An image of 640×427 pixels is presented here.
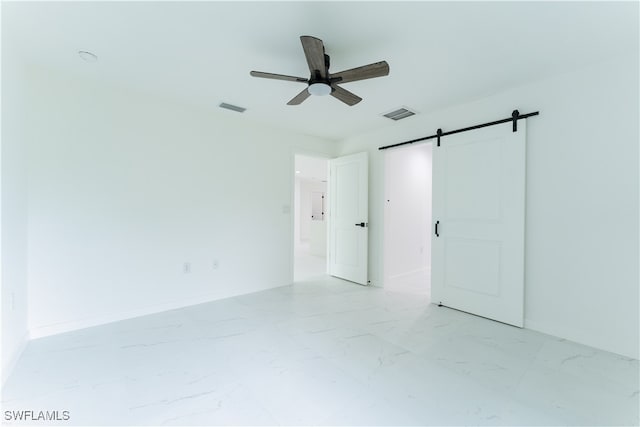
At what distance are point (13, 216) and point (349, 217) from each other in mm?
3824

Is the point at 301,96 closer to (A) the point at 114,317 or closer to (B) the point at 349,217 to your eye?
(B) the point at 349,217

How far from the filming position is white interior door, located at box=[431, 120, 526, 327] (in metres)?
2.89

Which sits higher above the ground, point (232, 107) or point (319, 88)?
point (232, 107)

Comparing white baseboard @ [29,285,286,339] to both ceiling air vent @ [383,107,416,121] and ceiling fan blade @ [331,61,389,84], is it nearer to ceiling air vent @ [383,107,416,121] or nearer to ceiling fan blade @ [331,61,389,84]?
ceiling fan blade @ [331,61,389,84]

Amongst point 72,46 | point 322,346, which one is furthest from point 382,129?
point 72,46

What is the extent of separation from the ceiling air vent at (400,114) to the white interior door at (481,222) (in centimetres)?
58

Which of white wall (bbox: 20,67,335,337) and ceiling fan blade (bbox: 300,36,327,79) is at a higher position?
ceiling fan blade (bbox: 300,36,327,79)

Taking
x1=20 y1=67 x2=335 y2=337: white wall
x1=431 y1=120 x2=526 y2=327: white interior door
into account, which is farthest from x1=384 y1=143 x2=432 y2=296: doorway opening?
x1=20 y1=67 x2=335 y2=337: white wall

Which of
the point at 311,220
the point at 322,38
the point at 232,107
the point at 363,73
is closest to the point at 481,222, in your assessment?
the point at 363,73

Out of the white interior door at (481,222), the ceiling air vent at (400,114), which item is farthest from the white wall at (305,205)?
A: the white interior door at (481,222)

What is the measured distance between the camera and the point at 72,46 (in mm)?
2207

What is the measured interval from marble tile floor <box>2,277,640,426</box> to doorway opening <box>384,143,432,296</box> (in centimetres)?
153

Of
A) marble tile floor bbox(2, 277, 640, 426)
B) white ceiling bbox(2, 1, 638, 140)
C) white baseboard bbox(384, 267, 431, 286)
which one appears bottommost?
marble tile floor bbox(2, 277, 640, 426)

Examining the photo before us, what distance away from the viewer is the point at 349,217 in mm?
4727
